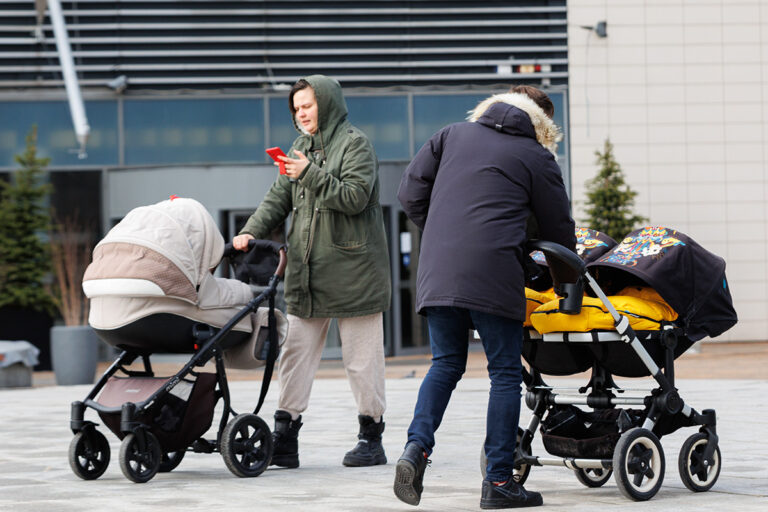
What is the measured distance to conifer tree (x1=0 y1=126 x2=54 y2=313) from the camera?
16.5 m

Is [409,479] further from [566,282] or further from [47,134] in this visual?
[47,134]

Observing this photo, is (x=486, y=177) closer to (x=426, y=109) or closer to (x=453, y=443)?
(x=453, y=443)

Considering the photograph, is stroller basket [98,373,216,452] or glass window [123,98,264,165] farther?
glass window [123,98,264,165]

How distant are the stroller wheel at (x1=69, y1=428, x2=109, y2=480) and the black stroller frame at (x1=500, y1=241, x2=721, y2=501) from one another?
1955 millimetres

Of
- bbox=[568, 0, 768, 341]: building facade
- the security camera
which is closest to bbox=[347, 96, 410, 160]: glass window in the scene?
bbox=[568, 0, 768, 341]: building facade

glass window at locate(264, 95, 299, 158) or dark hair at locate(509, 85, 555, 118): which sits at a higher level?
glass window at locate(264, 95, 299, 158)

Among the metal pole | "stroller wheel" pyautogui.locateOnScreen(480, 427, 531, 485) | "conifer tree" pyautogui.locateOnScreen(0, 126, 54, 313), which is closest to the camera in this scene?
"stroller wheel" pyautogui.locateOnScreen(480, 427, 531, 485)

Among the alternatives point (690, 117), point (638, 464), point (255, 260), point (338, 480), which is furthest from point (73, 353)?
point (690, 117)

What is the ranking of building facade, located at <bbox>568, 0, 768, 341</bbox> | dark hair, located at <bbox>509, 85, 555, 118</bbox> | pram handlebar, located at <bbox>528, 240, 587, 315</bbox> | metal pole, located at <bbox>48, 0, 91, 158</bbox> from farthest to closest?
building facade, located at <bbox>568, 0, 768, 341</bbox> < metal pole, located at <bbox>48, 0, 91, 158</bbox> < dark hair, located at <bbox>509, 85, 555, 118</bbox> < pram handlebar, located at <bbox>528, 240, 587, 315</bbox>

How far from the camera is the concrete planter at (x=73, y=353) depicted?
47.3 feet

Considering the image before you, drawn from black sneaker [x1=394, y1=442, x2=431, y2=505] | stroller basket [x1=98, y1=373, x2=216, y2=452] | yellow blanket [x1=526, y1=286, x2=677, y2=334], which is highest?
yellow blanket [x1=526, y1=286, x2=677, y2=334]

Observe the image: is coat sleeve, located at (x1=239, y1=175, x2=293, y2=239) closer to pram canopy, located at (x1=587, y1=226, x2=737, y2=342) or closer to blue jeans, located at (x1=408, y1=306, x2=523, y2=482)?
blue jeans, located at (x1=408, y1=306, x2=523, y2=482)

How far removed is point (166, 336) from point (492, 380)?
1.66m

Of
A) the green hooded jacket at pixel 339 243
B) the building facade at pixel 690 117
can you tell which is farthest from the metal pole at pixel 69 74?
the green hooded jacket at pixel 339 243
